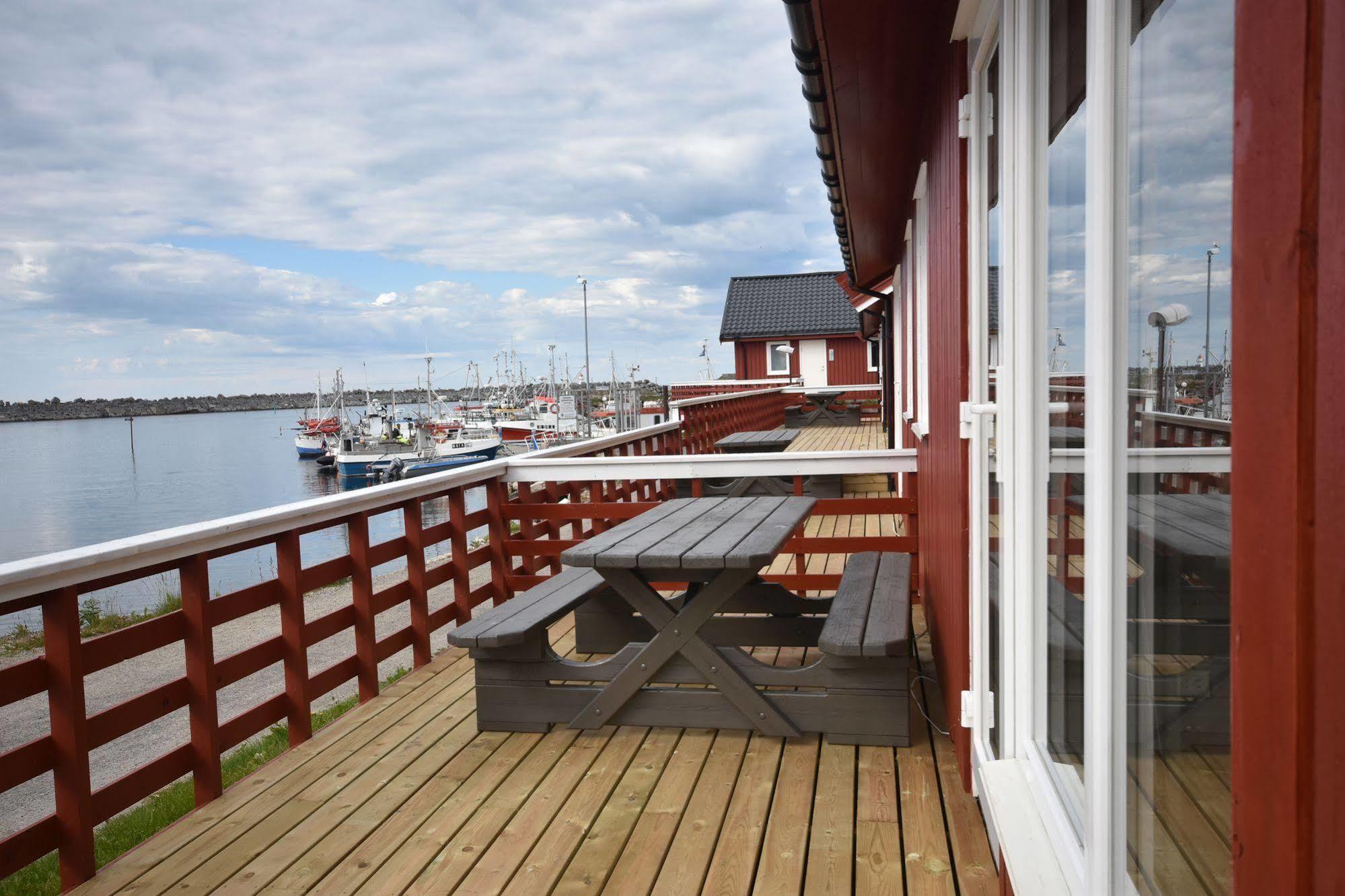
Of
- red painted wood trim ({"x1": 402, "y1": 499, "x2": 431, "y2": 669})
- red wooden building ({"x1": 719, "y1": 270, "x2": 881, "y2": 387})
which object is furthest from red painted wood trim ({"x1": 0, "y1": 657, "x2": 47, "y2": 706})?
red wooden building ({"x1": 719, "y1": 270, "x2": 881, "y2": 387})

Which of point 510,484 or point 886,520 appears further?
point 886,520

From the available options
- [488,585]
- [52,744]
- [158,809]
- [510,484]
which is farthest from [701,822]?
[158,809]

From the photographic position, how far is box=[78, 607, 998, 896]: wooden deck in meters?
2.34

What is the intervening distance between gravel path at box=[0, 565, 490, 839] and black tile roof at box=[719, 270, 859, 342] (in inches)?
630

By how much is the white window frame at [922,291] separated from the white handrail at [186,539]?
7.23ft

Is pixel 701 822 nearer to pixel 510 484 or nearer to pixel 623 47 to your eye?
pixel 510 484

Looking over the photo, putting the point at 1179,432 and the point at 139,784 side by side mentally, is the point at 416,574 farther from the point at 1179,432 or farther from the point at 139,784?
the point at 1179,432

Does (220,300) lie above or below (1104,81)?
above

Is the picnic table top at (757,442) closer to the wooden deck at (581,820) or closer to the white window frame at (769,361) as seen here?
the wooden deck at (581,820)

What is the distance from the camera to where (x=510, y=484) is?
5359 millimetres

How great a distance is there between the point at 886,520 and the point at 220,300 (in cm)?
9177

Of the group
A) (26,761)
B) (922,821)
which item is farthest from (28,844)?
(922,821)

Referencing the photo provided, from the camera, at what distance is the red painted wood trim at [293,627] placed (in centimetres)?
323

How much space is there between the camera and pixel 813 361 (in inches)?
1051
